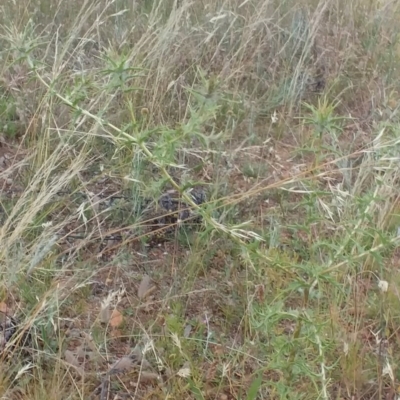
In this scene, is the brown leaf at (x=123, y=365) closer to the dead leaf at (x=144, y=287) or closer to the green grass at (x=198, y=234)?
the green grass at (x=198, y=234)

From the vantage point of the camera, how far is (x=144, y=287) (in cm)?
182

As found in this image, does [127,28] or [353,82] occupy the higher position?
[127,28]

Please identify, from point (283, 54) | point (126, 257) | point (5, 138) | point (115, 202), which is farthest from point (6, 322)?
point (283, 54)

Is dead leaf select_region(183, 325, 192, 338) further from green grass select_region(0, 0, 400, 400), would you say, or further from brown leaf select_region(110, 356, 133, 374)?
brown leaf select_region(110, 356, 133, 374)

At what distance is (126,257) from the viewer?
193 centimetres

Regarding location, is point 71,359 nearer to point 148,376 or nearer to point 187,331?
point 148,376

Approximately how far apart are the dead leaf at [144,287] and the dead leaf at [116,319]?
10 cm

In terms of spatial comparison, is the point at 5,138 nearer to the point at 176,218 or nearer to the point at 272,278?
the point at 176,218

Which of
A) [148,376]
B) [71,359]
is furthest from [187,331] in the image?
[71,359]

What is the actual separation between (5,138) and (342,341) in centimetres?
149

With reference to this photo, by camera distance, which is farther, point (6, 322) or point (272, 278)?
point (272, 278)

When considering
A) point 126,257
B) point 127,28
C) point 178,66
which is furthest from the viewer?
point 127,28

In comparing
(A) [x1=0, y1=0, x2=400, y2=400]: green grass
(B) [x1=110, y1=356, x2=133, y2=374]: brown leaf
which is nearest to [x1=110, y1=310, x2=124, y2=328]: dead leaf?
(A) [x1=0, y1=0, x2=400, y2=400]: green grass

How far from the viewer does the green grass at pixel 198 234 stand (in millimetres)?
1484
